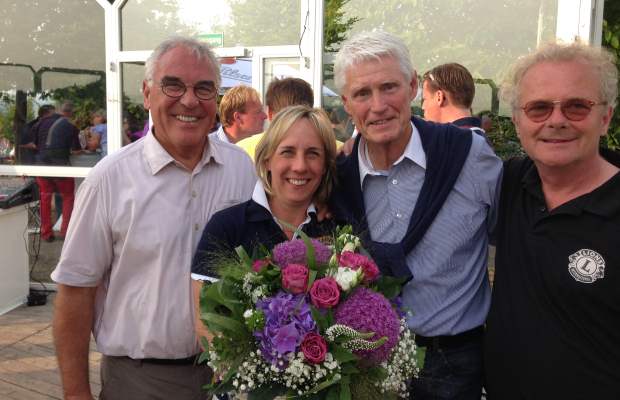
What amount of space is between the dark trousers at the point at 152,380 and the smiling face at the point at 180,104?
898 millimetres

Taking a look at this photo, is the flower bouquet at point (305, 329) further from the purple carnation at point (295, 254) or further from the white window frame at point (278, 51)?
the white window frame at point (278, 51)

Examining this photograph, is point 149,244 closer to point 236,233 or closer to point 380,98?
point 236,233

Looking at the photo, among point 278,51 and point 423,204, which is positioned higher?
point 278,51

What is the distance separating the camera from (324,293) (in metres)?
1.73

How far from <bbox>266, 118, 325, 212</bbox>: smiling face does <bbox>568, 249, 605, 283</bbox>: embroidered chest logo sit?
38.4 inches

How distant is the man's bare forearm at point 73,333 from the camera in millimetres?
2352

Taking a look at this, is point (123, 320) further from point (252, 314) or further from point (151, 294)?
point (252, 314)

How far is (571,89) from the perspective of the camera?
2.07 metres

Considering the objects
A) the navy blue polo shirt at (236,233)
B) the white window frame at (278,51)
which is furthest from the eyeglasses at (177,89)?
the white window frame at (278,51)

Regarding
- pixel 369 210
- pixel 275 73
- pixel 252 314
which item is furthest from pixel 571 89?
pixel 275 73

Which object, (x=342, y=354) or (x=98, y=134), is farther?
(x=98, y=134)

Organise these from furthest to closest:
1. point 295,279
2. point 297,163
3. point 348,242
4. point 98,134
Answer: point 98,134 < point 297,163 < point 348,242 < point 295,279

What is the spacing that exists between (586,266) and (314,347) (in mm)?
998

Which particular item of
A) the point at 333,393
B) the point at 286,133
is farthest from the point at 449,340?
the point at 286,133
